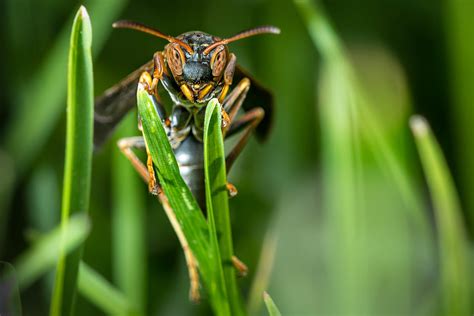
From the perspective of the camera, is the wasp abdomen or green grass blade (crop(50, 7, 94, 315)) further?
the wasp abdomen

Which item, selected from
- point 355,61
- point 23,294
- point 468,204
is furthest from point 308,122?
point 23,294

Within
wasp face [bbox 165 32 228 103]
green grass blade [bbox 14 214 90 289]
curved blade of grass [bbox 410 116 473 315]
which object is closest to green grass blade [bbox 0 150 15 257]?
green grass blade [bbox 14 214 90 289]

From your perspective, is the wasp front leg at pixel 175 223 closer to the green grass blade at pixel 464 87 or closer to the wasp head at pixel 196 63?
the wasp head at pixel 196 63

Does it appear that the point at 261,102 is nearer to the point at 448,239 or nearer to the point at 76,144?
the point at 448,239

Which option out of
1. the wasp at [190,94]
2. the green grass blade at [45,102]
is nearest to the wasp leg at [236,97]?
the wasp at [190,94]

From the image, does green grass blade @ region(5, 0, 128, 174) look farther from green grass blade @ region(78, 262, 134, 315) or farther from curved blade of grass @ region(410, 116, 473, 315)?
curved blade of grass @ region(410, 116, 473, 315)
